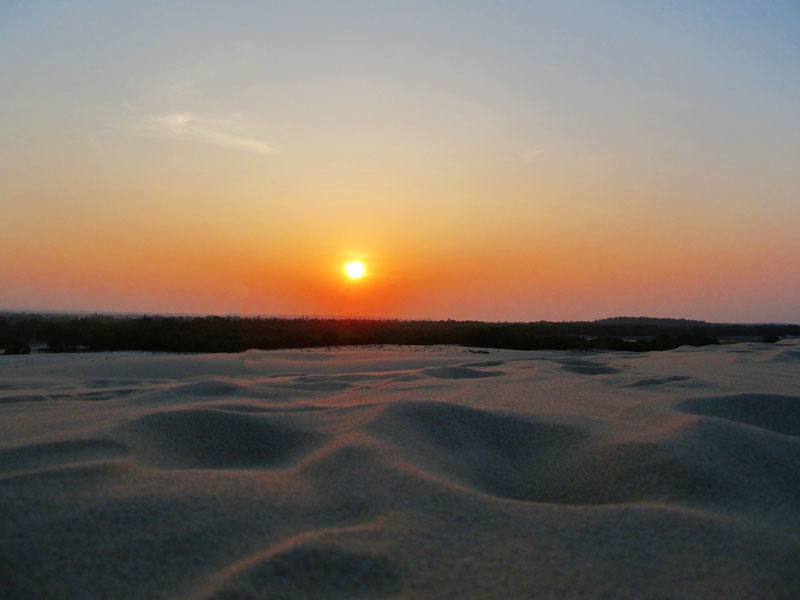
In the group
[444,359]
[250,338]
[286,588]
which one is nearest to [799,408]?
[286,588]

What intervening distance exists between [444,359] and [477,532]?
23.2 feet

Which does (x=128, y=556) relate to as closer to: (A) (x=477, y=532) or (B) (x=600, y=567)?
(A) (x=477, y=532)

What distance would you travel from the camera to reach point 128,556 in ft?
4.60

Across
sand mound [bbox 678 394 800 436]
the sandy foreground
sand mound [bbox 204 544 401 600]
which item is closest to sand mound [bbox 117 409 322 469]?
the sandy foreground

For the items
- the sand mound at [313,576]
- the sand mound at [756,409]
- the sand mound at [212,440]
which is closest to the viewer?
the sand mound at [313,576]

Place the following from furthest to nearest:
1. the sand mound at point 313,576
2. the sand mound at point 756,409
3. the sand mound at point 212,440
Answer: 1. the sand mound at point 756,409
2. the sand mound at point 212,440
3. the sand mound at point 313,576

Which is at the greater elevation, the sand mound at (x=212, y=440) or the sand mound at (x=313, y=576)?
the sand mound at (x=212, y=440)

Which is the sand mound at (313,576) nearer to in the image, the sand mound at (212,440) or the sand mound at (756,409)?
the sand mound at (212,440)

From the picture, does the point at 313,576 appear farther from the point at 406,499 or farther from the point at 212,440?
the point at 212,440

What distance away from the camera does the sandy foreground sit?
1.32 meters

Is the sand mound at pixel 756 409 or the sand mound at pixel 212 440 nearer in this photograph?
the sand mound at pixel 212 440

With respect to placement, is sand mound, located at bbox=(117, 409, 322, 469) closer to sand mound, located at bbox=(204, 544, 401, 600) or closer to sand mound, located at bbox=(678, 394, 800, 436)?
sand mound, located at bbox=(204, 544, 401, 600)

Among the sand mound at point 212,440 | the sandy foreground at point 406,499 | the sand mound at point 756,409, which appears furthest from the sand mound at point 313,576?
the sand mound at point 756,409

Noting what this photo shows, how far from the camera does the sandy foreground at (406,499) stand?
1.32m
